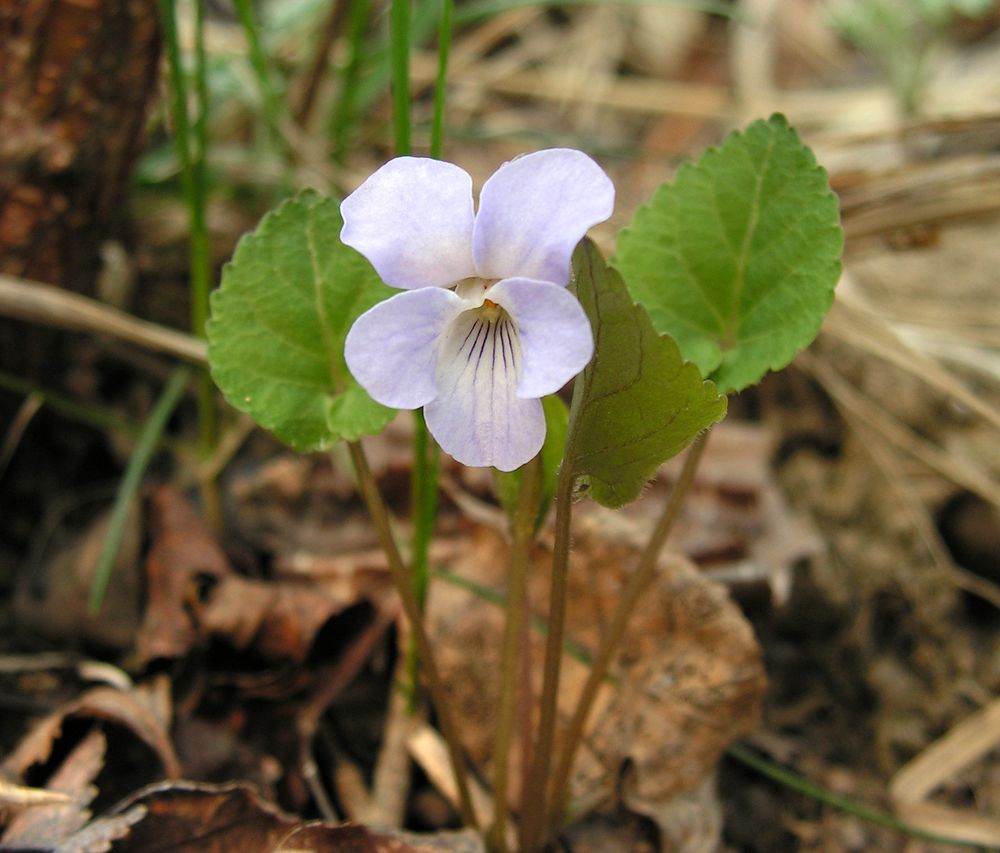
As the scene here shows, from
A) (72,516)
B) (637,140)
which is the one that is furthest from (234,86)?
(637,140)

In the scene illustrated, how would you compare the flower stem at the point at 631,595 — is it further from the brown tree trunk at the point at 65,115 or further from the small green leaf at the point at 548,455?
the brown tree trunk at the point at 65,115

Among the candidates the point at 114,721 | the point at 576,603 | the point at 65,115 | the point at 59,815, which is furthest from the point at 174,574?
the point at 65,115

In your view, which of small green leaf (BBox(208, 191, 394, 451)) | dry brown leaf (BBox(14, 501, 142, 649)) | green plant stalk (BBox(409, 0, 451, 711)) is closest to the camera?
small green leaf (BBox(208, 191, 394, 451))

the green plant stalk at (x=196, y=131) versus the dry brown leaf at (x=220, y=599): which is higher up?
the green plant stalk at (x=196, y=131)

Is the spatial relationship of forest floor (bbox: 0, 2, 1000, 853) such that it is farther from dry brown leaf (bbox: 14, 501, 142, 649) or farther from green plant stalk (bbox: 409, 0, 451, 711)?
green plant stalk (bbox: 409, 0, 451, 711)

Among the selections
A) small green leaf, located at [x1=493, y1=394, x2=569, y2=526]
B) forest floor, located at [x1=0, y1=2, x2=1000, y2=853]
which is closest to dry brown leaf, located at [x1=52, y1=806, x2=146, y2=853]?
forest floor, located at [x1=0, y1=2, x2=1000, y2=853]

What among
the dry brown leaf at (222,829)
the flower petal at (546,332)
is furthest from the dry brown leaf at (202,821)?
the flower petal at (546,332)
